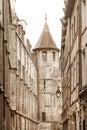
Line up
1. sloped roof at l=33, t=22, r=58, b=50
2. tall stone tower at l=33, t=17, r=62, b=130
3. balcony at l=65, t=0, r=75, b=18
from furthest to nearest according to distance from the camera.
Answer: sloped roof at l=33, t=22, r=58, b=50
tall stone tower at l=33, t=17, r=62, b=130
balcony at l=65, t=0, r=75, b=18

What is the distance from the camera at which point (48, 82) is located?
277 ft

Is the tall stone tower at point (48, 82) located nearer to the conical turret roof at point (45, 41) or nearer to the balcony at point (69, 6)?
the conical turret roof at point (45, 41)

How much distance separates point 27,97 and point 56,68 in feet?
66.6

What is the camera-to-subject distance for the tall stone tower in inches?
3307

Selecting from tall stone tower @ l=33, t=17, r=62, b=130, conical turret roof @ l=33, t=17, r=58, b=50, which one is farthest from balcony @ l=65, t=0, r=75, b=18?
conical turret roof @ l=33, t=17, r=58, b=50

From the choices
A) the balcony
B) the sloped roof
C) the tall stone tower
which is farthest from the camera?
the sloped roof

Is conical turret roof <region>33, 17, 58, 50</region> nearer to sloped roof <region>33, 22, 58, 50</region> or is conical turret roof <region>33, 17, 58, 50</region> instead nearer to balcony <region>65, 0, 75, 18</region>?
sloped roof <region>33, 22, 58, 50</region>

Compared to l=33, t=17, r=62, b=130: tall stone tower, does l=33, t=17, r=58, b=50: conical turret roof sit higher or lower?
higher

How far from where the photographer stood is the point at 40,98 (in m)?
84.8

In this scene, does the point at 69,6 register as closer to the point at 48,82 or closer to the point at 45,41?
the point at 48,82

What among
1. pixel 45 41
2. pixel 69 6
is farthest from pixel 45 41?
pixel 69 6

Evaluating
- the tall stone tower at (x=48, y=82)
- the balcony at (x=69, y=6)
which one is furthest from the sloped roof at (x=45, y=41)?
the balcony at (x=69, y=6)

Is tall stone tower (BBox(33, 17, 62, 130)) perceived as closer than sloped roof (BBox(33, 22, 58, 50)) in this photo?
Yes

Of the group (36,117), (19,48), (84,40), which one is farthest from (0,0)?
(36,117)
